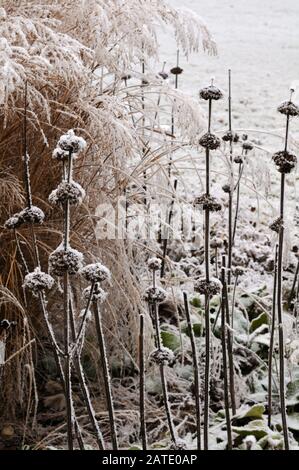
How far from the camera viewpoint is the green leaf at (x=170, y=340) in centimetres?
215

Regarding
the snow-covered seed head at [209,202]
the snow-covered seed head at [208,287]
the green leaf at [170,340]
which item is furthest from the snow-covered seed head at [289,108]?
the green leaf at [170,340]

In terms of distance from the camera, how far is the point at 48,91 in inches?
73.4

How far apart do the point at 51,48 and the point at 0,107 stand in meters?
0.20

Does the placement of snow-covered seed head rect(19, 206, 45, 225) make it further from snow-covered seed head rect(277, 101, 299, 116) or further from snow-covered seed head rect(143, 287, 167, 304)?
snow-covered seed head rect(277, 101, 299, 116)

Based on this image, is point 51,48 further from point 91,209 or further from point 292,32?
point 292,32

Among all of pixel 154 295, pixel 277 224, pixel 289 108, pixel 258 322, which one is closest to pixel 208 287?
pixel 154 295

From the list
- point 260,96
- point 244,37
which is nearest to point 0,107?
point 260,96

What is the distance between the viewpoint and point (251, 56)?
7.64m

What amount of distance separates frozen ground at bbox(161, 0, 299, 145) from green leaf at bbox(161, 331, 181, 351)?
265 centimetres

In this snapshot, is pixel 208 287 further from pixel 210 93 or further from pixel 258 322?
pixel 258 322

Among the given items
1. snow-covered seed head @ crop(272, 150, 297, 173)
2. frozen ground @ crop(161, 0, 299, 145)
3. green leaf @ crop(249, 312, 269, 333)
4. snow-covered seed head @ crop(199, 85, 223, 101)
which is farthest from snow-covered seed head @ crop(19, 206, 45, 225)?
frozen ground @ crop(161, 0, 299, 145)

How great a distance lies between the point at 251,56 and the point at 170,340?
6.11 metres

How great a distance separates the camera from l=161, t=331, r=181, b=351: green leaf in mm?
2150

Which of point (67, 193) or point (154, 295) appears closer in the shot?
point (67, 193)
